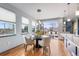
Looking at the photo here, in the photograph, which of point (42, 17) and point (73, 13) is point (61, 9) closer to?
point (73, 13)

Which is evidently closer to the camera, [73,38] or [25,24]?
[73,38]

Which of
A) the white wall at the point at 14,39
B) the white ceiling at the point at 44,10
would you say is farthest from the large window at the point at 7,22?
the white ceiling at the point at 44,10

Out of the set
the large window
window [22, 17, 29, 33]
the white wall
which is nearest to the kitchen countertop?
window [22, 17, 29, 33]

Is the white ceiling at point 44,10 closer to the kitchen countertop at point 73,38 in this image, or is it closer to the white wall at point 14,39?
the white wall at point 14,39

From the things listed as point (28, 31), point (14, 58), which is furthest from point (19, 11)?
point (14, 58)

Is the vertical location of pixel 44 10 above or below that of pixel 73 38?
above

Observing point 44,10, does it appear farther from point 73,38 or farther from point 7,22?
point 7,22

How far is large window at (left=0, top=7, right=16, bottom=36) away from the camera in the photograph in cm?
336

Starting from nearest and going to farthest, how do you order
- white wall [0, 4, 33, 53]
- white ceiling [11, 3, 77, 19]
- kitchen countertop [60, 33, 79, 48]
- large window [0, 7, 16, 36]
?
kitchen countertop [60, 33, 79, 48] < white ceiling [11, 3, 77, 19] < large window [0, 7, 16, 36] < white wall [0, 4, 33, 53]

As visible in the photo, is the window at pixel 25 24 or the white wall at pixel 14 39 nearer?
the window at pixel 25 24

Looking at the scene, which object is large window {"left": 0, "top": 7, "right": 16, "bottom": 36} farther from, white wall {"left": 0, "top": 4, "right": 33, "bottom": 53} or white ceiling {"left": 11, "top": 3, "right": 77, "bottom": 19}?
white ceiling {"left": 11, "top": 3, "right": 77, "bottom": 19}

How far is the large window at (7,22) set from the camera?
336 cm

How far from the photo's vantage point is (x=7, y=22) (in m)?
3.55

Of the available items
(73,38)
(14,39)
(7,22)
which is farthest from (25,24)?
(73,38)
